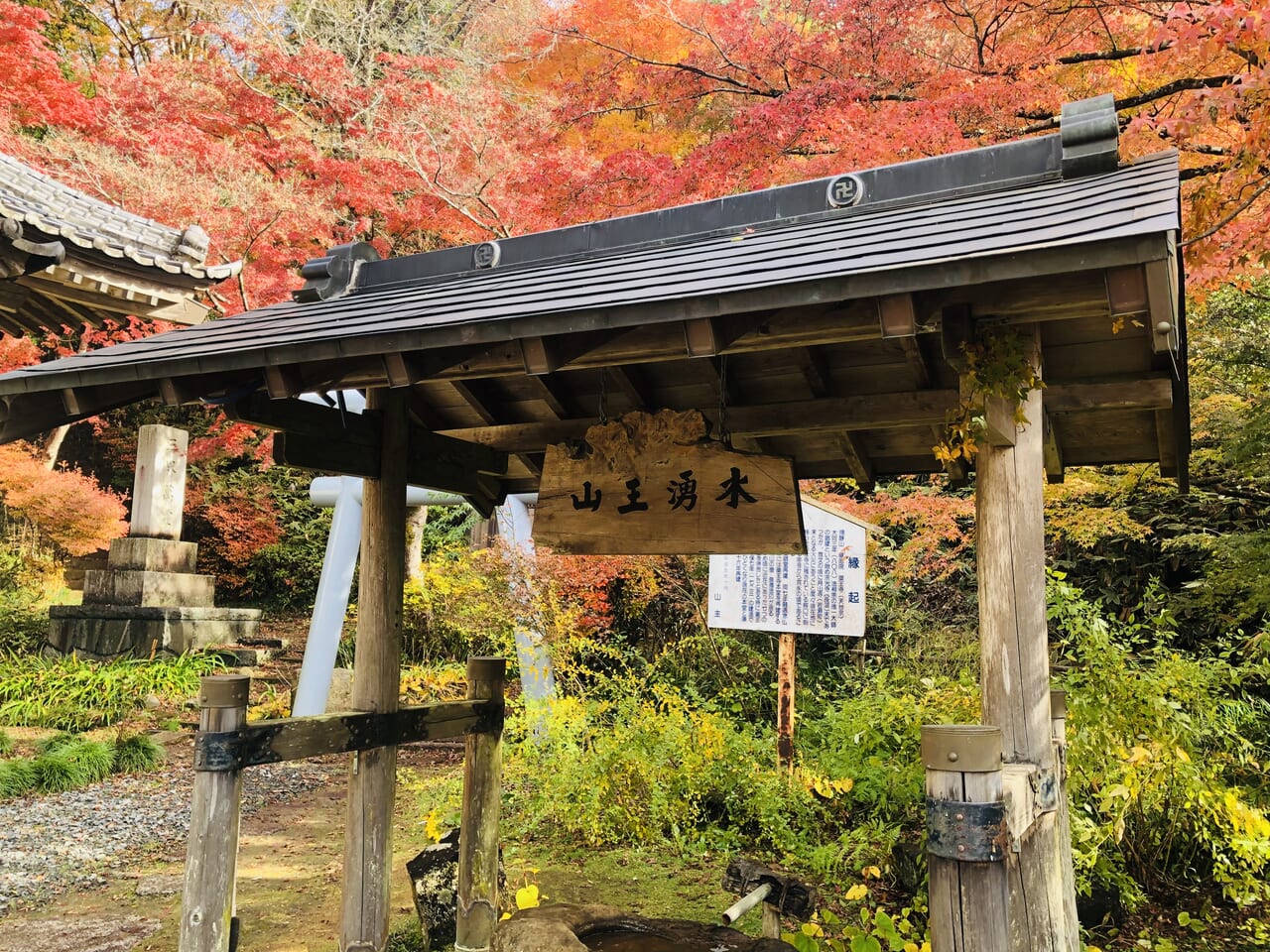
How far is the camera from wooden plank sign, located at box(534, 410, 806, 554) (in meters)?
3.83

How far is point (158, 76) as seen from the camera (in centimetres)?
1245

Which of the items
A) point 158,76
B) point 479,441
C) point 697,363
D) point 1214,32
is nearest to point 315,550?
point 158,76

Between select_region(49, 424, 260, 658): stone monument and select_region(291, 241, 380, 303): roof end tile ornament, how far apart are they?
850 centimetres

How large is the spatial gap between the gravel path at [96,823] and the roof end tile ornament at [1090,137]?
6.35 meters

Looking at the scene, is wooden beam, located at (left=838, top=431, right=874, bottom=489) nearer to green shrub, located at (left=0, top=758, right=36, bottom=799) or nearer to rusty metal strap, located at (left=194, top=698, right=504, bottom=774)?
rusty metal strap, located at (left=194, top=698, right=504, bottom=774)

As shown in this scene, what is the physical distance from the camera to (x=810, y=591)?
6559 millimetres

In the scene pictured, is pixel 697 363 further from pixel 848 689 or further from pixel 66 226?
pixel 848 689

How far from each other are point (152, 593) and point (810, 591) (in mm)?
9079

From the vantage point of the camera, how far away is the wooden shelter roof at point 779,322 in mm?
2396

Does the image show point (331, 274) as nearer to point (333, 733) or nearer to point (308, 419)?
point (308, 419)

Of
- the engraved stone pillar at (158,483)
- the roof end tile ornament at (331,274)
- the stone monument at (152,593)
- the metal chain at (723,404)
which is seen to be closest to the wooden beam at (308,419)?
the roof end tile ornament at (331,274)

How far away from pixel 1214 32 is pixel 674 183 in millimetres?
3929

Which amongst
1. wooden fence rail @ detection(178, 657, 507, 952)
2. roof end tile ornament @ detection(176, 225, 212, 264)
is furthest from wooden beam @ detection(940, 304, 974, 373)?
roof end tile ornament @ detection(176, 225, 212, 264)

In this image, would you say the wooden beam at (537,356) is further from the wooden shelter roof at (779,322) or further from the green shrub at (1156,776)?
the green shrub at (1156,776)
